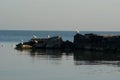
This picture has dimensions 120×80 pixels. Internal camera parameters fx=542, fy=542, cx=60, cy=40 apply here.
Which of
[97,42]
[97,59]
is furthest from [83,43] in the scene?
[97,59]

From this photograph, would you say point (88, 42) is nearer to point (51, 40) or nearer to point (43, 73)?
point (51, 40)

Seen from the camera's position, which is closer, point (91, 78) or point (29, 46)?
point (91, 78)

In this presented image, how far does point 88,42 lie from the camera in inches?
3226

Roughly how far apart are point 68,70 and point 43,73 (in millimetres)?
3641

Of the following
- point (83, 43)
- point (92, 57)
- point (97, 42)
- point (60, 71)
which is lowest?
point (92, 57)

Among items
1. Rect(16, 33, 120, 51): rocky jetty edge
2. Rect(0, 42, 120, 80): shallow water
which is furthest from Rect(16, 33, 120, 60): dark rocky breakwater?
Rect(0, 42, 120, 80): shallow water

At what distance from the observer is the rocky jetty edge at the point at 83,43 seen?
255ft

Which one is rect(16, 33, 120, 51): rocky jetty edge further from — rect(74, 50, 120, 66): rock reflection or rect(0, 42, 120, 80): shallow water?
rect(0, 42, 120, 80): shallow water

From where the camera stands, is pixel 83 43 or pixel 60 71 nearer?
pixel 60 71

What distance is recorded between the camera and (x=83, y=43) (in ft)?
275

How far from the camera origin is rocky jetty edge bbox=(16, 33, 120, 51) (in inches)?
3066

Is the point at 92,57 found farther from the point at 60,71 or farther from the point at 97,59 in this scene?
the point at 60,71

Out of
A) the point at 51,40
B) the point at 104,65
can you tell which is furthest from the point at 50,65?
the point at 51,40

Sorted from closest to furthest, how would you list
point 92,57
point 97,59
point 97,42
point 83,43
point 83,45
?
point 97,59 < point 92,57 < point 97,42 < point 83,45 < point 83,43
